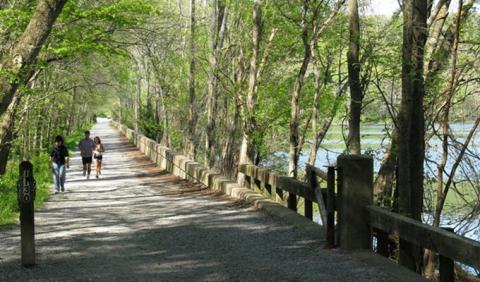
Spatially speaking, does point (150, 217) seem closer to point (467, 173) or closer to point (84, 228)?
point (84, 228)

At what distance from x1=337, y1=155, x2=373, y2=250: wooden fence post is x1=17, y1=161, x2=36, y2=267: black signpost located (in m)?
3.67

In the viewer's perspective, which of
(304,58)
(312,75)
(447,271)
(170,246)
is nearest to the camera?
(447,271)

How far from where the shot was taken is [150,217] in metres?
12.2

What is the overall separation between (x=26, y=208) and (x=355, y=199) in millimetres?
3932

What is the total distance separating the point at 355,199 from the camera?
7547mm

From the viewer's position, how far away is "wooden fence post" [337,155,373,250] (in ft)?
24.6

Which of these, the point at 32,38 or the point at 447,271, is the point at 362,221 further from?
the point at 32,38

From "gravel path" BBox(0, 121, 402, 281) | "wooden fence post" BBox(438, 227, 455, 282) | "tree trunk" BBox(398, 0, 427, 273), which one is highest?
"tree trunk" BBox(398, 0, 427, 273)

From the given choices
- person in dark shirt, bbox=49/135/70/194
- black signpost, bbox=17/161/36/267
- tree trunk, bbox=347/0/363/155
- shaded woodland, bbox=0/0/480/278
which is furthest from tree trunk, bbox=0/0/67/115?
person in dark shirt, bbox=49/135/70/194

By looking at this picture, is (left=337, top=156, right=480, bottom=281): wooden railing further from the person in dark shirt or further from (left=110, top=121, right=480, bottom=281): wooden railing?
the person in dark shirt

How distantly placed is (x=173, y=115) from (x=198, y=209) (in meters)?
30.8

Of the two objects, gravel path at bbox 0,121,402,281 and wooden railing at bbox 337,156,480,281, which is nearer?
gravel path at bbox 0,121,402,281

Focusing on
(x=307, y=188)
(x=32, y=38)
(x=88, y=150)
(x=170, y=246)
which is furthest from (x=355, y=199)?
(x=88, y=150)

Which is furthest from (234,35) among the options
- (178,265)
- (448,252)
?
(448,252)
